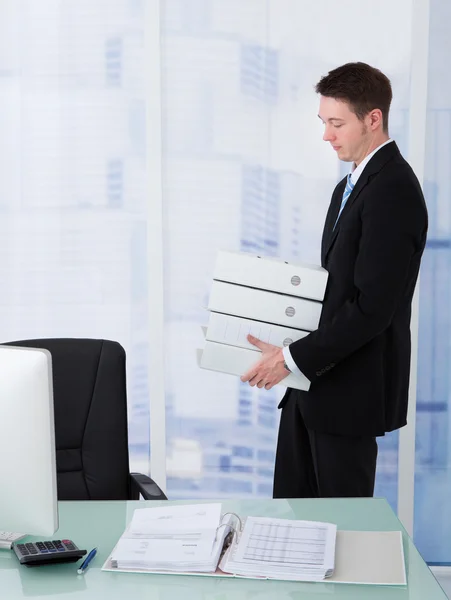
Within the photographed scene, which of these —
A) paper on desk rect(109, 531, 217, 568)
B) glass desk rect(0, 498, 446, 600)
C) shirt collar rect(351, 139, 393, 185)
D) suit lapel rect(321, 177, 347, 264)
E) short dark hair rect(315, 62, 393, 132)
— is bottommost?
glass desk rect(0, 498, 446, 600)

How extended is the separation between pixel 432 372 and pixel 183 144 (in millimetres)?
1251

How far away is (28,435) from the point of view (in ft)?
4.41

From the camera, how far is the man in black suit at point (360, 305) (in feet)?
6.89

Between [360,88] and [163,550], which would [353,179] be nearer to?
[360,88]

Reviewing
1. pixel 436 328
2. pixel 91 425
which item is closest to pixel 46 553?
pixel 91 425

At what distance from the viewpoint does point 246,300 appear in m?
2.18

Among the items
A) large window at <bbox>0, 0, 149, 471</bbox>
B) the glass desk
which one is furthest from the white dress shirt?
large window at <bbox>0, 0, 149, 471</bbox>

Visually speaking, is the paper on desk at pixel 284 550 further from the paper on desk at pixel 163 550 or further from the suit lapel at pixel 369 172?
the suit lapel at pixel 369 172

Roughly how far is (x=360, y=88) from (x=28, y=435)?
4.37 ft

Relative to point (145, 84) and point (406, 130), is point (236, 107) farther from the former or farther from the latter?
point (406, 130)

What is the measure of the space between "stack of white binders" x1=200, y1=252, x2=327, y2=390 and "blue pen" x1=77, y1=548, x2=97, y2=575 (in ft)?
2.86

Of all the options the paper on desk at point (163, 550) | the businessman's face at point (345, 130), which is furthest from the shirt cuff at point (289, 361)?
the paper on desk at point (163, 550)

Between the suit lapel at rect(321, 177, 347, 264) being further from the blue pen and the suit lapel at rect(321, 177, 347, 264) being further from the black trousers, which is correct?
Answer: the blue pen

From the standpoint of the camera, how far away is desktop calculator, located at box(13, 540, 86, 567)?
140 cm
